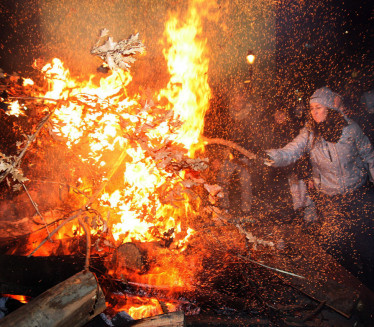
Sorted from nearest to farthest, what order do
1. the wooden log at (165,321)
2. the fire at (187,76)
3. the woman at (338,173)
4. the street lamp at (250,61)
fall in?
the wooden log at (165,321) < the woman at (338,173) < the fire at (187,76) < the street lamp at (250,61)

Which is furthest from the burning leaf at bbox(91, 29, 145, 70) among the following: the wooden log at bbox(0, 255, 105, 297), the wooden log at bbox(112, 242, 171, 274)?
the wooden log at bbox(0, 255, 105, 297)

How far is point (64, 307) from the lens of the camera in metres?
2.02

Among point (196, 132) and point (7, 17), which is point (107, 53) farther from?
point (7, 17)

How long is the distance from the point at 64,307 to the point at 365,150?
5.77 metres

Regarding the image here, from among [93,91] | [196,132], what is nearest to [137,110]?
[93,91]

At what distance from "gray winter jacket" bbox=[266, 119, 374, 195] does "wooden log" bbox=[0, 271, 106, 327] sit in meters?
5.02

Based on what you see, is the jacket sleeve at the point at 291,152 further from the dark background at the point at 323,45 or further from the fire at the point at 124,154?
the dark background at the point at 323,45

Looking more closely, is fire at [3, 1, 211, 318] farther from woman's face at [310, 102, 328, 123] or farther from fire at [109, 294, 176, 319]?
woman's face at [310, 102, 328, 123]

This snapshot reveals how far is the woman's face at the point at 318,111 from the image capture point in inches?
197

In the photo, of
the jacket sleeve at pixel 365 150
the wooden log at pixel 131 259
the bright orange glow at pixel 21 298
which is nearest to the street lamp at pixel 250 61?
the jacket sleeve at pixel 365 150

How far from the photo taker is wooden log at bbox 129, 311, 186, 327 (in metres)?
2.13

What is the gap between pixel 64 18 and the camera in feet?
17.1

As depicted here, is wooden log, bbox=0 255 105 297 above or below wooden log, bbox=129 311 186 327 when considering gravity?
above

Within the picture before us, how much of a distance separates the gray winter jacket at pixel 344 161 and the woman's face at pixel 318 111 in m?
0.47
